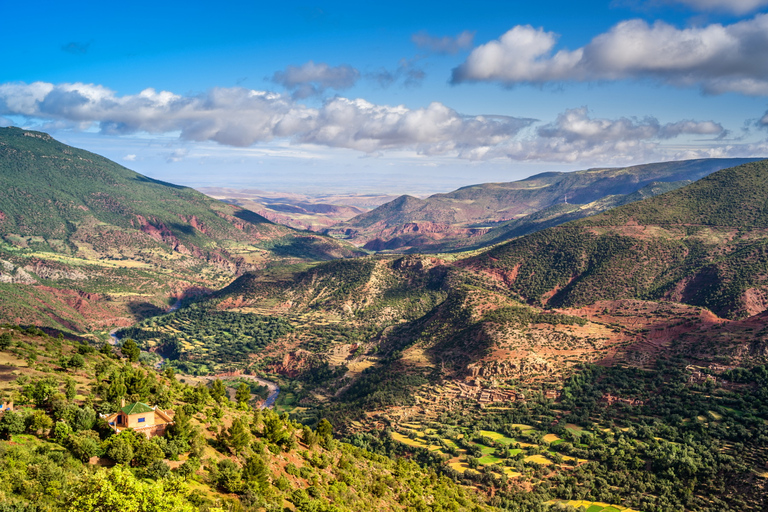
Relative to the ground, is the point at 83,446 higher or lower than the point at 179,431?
higher

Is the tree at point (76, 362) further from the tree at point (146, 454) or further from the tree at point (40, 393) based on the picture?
the tree at point (146, 454)

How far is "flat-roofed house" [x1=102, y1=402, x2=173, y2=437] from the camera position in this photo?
4097 centimetres

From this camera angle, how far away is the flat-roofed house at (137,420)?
40969mm

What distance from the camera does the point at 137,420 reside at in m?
41.3

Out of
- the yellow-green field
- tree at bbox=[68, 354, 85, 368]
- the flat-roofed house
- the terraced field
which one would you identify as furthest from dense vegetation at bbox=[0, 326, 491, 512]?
the yellow-green field

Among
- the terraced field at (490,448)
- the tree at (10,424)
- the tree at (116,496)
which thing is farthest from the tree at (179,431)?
the terraced field at (490,448)

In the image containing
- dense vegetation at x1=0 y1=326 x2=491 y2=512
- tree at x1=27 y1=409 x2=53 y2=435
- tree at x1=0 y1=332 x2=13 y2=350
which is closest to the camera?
dense vegetation at x1=0 y1=326 x2=491 y2=512

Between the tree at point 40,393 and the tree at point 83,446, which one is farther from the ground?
the tree at point 40,393

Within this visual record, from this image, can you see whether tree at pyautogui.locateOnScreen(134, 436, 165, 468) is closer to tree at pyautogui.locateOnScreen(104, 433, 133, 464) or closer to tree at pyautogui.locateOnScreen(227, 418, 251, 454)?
tree at pyautogui.locateOnScreen(104, 433, 133, 464)

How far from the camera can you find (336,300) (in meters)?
200

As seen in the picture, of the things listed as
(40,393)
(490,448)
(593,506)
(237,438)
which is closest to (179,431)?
(237,438)

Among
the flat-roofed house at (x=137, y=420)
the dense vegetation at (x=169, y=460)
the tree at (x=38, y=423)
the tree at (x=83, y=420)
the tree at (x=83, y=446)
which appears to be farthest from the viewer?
the flat-roofed house at (x=137, y=420)

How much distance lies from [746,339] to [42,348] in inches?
4949

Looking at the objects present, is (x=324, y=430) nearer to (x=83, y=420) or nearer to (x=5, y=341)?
(x=83, y=420)
